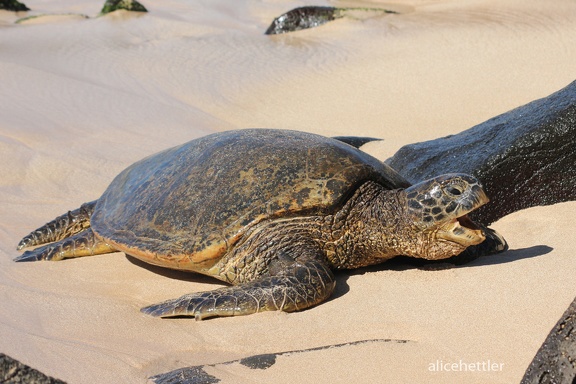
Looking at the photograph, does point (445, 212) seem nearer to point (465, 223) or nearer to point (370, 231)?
point (465, 223)

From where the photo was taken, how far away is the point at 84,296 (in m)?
4.36

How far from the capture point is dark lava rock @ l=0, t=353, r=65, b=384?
8.05 ft

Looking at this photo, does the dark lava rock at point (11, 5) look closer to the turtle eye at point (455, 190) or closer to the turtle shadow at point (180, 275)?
the turtle shadow at point (180, 275)

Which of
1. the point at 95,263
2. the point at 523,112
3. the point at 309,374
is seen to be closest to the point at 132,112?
the point at 95,263

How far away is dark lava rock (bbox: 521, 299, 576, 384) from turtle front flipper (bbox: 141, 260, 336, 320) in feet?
5.05

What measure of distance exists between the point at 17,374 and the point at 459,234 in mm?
2523

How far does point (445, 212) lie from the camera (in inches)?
166

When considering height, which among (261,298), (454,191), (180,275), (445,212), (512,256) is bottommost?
(180,275)

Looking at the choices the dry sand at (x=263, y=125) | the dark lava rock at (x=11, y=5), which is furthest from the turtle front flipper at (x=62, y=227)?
the dark lava rock at (x=11, y=5)

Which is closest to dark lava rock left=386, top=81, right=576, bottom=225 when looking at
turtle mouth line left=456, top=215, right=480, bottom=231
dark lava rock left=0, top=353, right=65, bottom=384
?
turtle mouth line left=456, top=215, right=480, bottom=231

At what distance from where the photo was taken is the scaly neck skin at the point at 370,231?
4418 millimetres

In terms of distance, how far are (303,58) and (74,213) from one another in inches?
281

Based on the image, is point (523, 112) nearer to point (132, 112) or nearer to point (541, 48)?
point (132, 112)

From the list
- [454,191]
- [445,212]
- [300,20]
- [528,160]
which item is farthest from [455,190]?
[300,20]
